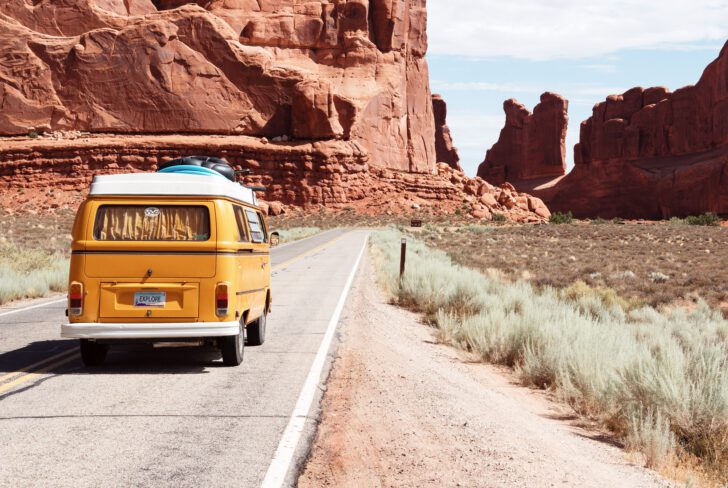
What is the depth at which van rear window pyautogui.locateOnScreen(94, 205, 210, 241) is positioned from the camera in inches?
352

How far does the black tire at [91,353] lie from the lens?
9130 millimetres

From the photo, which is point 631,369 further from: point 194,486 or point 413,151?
point 413,151

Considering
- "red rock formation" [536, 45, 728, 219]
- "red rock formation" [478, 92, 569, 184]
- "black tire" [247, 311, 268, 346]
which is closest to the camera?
"black tire" [247, 311, 268, 346]

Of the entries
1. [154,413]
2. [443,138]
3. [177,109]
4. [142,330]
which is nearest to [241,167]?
[177,109]

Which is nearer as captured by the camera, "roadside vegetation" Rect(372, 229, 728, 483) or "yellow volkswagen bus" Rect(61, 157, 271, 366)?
"roadside vegetation" Rect(372, 229, 728, 483)

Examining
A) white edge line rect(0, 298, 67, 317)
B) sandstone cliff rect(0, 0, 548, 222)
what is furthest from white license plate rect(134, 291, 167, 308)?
sandstone cliff rect(0, 0, 548, 222)

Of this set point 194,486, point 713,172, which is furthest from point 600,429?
point 713,172

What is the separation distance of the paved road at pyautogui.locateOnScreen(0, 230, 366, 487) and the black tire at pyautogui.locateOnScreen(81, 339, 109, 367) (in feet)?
0.44

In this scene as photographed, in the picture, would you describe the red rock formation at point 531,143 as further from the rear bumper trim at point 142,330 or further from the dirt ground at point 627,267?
the rear bumper trim at point 142,330

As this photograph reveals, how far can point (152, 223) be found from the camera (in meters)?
9.03

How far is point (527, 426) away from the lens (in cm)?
648

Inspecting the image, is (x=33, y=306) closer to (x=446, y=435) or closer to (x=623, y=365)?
(x=446, y=435)

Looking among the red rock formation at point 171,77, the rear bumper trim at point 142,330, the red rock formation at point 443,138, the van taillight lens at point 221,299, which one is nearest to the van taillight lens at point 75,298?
the rear bumper trim at point 142,330

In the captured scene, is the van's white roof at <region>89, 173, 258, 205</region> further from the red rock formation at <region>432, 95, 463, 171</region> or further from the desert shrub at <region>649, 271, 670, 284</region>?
the red rock formation at <region>432, 95, 463, 171</region>
